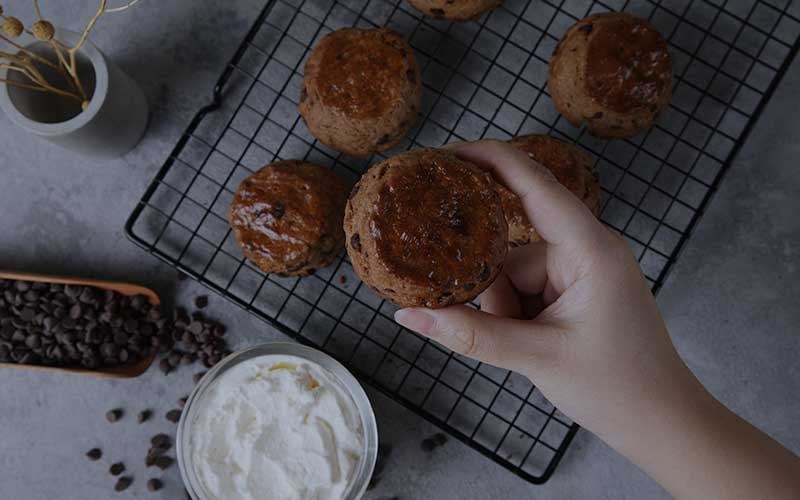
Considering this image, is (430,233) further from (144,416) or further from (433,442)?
(144,416)

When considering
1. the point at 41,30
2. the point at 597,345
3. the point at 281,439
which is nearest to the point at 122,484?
the point at 281,439

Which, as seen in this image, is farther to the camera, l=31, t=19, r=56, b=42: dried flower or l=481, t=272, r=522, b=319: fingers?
l=481, t=272, r=522, b=319: fingers

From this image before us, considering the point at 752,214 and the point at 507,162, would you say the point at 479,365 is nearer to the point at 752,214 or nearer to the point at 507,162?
the point at 507,162

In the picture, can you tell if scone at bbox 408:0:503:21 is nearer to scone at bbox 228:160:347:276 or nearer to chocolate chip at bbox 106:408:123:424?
scone at bbox 228:160:347:276

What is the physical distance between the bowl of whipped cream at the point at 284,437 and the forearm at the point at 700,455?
1.10 meters

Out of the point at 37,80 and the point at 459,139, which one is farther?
the point at 459,139

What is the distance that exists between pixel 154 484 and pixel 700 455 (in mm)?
2362

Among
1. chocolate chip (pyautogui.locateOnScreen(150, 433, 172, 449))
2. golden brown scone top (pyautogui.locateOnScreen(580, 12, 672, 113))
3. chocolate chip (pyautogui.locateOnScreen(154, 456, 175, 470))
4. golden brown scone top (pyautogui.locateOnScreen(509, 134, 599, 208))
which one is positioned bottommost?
chocolate chip (pyautogui.locateOnScreen(154, 456, 175, 470))

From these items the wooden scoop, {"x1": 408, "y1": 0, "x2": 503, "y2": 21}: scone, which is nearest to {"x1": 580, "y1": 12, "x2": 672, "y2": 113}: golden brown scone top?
{"x1": 408, "y1": 0, "x2": 503, "y2": 21}: scone

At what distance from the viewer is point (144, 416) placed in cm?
340

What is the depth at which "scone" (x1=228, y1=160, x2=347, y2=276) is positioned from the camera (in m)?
3.06

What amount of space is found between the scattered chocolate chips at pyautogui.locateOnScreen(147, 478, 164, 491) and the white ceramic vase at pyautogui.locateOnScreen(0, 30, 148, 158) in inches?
59.5

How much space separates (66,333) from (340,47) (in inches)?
69.4

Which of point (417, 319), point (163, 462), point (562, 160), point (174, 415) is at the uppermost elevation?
point (562, 160)
